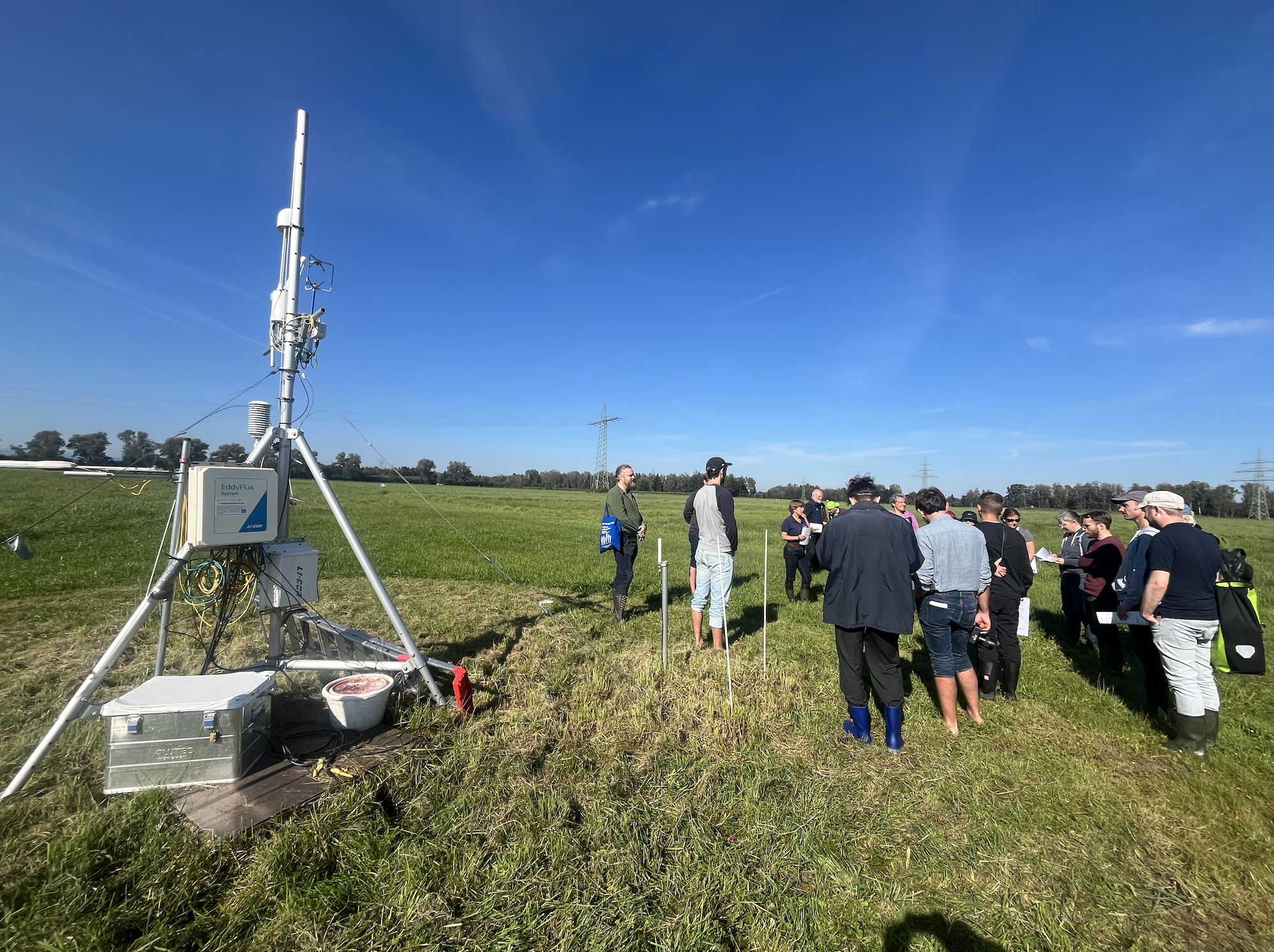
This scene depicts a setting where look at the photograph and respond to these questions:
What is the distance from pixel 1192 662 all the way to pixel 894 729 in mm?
2893

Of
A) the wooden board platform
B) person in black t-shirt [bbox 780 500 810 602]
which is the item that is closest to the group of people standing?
the wooden board platform

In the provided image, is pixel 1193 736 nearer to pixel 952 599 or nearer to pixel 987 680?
pixel 987 680

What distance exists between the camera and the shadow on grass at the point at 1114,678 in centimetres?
680

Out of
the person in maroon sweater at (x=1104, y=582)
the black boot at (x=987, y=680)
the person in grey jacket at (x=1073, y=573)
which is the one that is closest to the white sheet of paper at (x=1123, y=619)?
the person in maroon sweater at (x=1104, y=582)

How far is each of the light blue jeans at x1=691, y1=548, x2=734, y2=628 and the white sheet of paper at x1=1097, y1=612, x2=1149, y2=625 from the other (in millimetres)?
4371

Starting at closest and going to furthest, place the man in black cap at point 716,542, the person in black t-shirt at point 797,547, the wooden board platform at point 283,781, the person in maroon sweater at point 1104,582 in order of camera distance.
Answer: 1. the wooden board platform at point 283,781
2. the man in black cap at point 716,542
3. the person in maroon sweater at point 1104,582
4. the person in black t-shirt at point 797,547

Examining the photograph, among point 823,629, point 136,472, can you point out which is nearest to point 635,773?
point 136,472

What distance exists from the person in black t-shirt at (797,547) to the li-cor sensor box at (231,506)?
9.64 m

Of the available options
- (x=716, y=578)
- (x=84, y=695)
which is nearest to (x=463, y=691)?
(x=84, y=695)

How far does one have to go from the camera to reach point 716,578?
24.7ft

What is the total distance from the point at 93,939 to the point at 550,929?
2.30 metres

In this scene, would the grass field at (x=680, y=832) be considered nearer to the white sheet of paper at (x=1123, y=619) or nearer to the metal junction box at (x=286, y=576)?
the white sheet of paper at (x=1123, y=619)

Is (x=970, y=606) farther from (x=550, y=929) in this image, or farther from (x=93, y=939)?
(x=93, y=939)

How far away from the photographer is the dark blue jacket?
519cm
